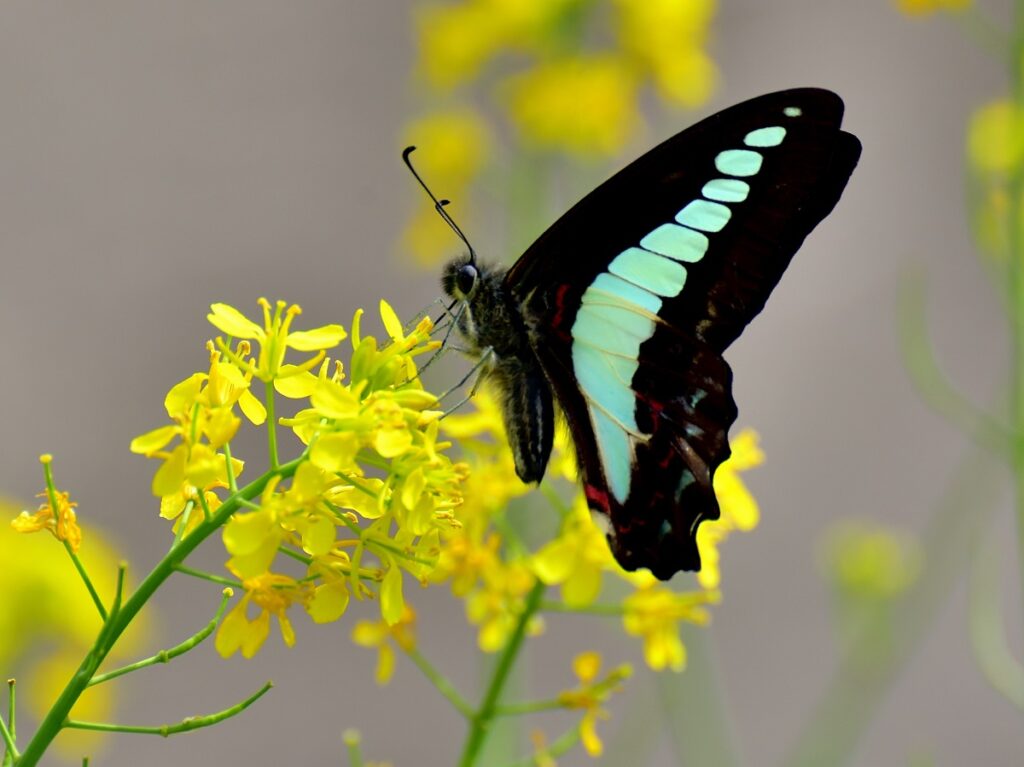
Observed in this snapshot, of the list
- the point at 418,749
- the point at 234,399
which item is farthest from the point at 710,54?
the point at 234,399

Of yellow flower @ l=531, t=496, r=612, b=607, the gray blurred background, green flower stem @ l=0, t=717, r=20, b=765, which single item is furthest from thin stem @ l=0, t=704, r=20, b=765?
the gray blurred background

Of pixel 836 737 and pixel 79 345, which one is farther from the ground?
pixel 79 345

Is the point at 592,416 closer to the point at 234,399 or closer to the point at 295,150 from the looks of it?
the point at 234,399

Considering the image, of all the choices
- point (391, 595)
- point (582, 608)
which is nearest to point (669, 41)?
point (582, 608)

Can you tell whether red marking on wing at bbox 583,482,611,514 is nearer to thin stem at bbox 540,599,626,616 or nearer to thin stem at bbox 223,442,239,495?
thin stem at bbox 540,599,626,616

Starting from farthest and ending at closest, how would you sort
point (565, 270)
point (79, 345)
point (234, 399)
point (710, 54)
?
point (710, 54), point (79, 345), point (565, 270), point (234, 399)

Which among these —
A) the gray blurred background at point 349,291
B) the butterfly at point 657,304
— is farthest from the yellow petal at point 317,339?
the gray blurred background at point 349,291

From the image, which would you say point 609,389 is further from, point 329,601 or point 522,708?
point 329,601

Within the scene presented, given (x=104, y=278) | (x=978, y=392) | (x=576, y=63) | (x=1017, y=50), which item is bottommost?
(x=1017, y=50)
